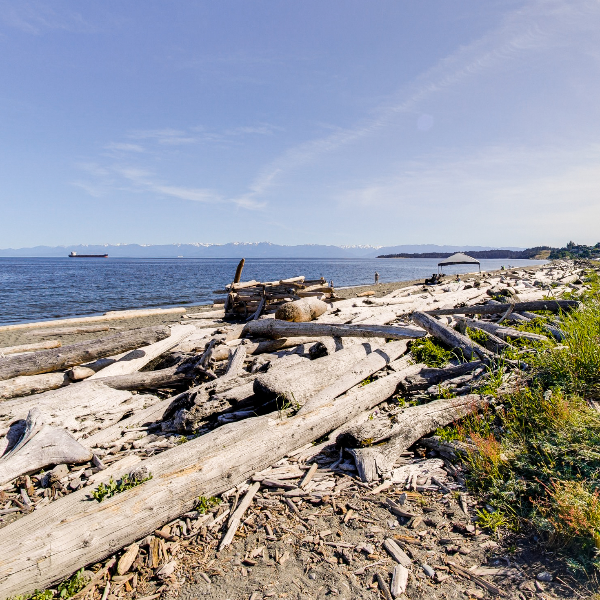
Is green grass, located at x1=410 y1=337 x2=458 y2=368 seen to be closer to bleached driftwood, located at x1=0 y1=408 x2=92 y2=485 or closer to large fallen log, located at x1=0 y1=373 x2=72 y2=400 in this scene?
bleached driftwood, located at x1=0 y1=408 x2=92 y2=485

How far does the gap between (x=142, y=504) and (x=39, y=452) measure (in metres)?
2.48

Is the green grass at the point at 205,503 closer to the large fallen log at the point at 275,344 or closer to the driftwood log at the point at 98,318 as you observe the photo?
the large fallen log at the point at 275,344

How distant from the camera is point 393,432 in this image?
4.82m

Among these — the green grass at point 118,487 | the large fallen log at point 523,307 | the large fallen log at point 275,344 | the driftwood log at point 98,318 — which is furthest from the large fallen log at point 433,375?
the driftwood log at point 98,318

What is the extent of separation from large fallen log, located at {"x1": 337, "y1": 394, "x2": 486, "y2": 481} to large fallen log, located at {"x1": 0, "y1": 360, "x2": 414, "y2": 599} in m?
0.64

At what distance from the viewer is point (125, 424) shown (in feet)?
19.7

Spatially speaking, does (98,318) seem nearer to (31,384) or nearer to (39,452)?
(31,384)

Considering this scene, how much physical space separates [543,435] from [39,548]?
17.8 ft

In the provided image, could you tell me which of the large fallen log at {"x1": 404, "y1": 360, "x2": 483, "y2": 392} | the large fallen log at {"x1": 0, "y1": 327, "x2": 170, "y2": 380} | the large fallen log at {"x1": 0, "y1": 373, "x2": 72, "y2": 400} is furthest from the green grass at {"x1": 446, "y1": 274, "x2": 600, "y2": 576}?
the large fallen log at {"x1": 0, "y1": 373, "x2": 72, "y2": 400}

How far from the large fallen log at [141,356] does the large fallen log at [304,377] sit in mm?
3769

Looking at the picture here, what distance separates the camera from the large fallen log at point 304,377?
5.54 m

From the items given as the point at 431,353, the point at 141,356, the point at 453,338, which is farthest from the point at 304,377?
the point at 141,356

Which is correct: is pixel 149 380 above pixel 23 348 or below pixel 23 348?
above

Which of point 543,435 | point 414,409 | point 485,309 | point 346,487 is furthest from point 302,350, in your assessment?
point 485,309
